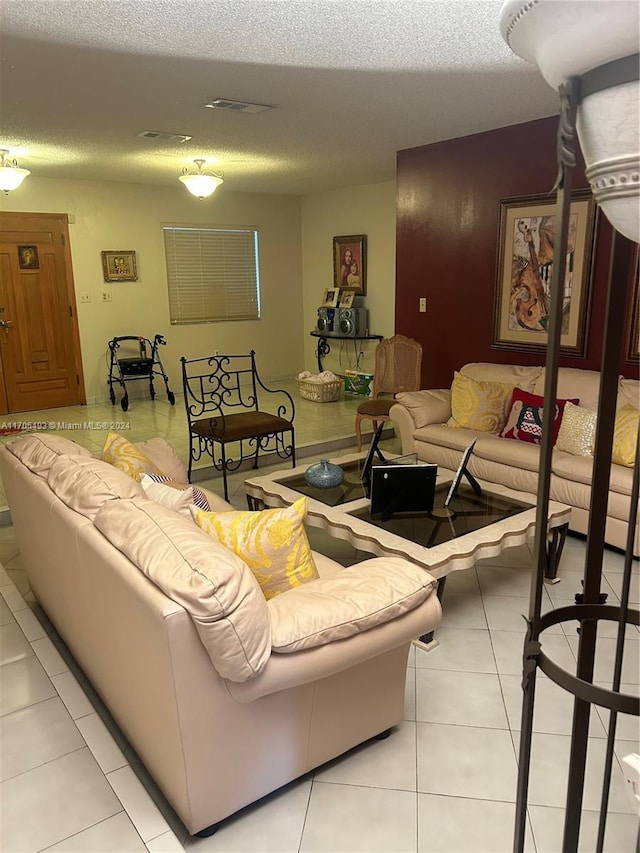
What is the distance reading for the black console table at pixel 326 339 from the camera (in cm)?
739

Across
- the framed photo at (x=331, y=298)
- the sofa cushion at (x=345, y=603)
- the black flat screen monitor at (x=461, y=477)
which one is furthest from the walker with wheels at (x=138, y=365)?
the sofa cushion at (x=345, y=603)

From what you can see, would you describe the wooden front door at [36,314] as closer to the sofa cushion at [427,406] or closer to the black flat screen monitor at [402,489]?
the sofa cushion at [427,406]

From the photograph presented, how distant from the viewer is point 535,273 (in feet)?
14.7

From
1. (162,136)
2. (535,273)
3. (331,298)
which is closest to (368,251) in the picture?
(331,298)

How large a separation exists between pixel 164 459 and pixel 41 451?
0.90m

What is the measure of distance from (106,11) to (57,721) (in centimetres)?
258

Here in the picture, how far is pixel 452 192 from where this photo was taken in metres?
4.96

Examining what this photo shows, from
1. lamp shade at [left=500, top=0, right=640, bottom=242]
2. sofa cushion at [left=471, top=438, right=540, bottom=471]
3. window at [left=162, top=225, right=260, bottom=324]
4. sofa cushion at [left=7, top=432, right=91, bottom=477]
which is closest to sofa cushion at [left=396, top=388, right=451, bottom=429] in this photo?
sofa cushion at [left=471, top=438, right=540, bottom=471]

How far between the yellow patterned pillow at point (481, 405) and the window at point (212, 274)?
171 inches

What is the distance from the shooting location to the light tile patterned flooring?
174cm

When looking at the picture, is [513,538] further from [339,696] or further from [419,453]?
[419,453]

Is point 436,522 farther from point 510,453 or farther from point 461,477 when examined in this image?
point 510,453

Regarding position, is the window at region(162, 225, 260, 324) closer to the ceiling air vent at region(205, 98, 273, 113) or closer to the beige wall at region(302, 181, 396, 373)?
the beige wall at region(302, 181, 396, 373)


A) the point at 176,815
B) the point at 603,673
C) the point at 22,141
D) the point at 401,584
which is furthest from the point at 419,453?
the point at 22,141
